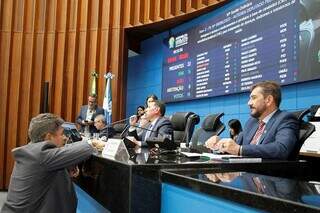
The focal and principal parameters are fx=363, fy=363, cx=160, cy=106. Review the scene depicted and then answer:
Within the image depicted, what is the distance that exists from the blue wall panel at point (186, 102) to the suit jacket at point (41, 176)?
2.43m

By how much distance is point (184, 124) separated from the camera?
3.50 metres

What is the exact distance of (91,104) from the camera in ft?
17.0

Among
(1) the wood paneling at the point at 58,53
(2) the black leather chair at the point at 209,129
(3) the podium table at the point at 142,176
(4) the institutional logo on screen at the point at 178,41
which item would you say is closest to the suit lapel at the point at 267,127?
(3) the podium table at the point at 142,176

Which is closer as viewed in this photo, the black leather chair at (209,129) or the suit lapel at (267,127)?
the suit lapel at (267,127)

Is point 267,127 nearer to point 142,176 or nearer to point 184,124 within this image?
point 142,176

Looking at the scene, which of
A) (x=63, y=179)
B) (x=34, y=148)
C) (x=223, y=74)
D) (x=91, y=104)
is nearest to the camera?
(x=34, y=148)

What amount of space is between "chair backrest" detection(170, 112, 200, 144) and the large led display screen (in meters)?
0.94

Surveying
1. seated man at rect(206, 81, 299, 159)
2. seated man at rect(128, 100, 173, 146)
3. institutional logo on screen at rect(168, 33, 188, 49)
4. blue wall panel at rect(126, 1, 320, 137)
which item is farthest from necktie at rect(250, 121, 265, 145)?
institutional logo on screen at rect(168, 33, 188, 49)

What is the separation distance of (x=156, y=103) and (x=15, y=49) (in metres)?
3.44

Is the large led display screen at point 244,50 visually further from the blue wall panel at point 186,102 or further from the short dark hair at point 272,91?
the short dark hair at point 272,91

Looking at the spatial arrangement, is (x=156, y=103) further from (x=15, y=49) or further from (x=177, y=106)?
(x=15, y=49)

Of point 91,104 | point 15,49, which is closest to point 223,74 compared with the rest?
point 91,104

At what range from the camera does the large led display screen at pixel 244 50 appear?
3320 millimetres

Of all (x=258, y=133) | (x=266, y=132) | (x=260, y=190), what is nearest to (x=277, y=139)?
(x=266, y=132)
